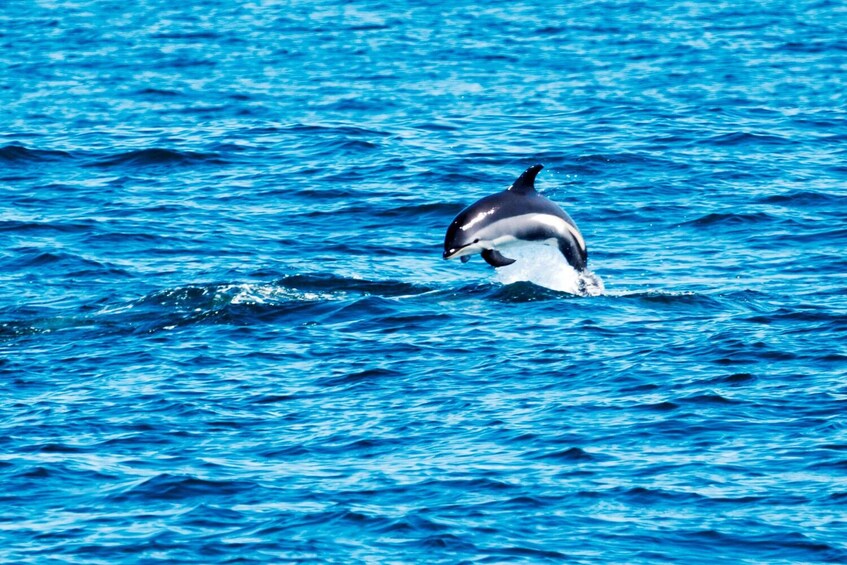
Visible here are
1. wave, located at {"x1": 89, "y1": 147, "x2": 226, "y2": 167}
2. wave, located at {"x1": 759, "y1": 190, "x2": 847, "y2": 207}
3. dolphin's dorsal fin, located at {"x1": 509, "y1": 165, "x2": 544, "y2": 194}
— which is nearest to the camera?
dolphin's dorsal fin, located at {"x1": 509, "y1": 165, "x2": 544, "y2": 194}

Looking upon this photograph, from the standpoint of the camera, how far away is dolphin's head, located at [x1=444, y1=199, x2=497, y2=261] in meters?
20.5

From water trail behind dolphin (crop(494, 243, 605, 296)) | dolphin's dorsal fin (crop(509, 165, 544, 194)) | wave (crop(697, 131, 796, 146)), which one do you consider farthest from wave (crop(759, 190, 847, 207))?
dolphin's dorsal fin (crop(509, 165, 544, 194))

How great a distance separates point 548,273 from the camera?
23391mm

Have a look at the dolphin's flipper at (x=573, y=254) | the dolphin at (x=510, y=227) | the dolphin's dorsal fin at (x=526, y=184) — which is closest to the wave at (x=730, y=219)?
the dolphin's flipper at (x=573, y=254)

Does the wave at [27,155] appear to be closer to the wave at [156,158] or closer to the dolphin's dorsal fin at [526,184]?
the wave at [156,158]

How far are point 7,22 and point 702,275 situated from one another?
32.5 m

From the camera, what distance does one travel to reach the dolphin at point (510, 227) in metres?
20.6

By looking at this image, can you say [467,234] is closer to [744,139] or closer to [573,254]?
[573,254]

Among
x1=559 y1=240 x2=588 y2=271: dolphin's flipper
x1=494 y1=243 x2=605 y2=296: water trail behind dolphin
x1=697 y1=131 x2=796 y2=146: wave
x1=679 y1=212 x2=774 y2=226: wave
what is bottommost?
x1=697 y1=131 x2=796 y2=146: wave

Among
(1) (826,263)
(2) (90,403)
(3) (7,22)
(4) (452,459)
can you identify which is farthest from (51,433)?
(3) (7,22)

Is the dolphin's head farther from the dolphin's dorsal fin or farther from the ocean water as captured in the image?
the ocean water

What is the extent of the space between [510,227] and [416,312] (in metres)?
1.98

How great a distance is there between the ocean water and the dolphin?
1009 mm

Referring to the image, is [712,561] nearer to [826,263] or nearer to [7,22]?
[826,263]
